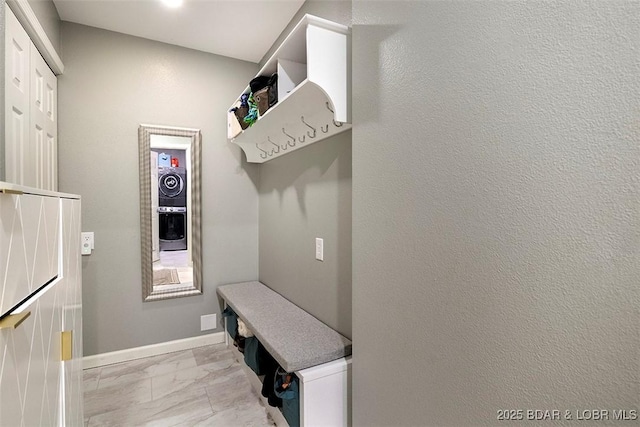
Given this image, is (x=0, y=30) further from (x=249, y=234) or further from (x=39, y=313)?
(x=249, y=234)

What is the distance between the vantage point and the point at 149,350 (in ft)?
7.79

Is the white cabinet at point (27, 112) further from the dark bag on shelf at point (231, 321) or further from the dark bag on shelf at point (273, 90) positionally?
the dark bag on shelf at point (231, 321)

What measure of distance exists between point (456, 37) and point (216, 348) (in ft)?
8.82

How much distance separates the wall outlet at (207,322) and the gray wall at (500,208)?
73.9 inches

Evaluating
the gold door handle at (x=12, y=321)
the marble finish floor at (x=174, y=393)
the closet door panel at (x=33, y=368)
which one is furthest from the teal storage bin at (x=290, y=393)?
the gold door handle at (x=12, y=321)

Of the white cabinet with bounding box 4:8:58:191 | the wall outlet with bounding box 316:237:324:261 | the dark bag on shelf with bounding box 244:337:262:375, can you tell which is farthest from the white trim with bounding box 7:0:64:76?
the dark bag on shelf with bounding box 244:337:262:375

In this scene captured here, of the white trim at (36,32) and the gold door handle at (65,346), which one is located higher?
the white trim at (36,32)

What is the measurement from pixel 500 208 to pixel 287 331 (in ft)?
4.17

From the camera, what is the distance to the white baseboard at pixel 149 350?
87.4 inches

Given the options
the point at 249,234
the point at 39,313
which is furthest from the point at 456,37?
the point at 249,234

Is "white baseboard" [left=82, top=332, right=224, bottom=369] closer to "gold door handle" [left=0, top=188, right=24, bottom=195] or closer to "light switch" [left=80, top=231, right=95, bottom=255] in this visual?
"light switch" [left=80, top=231, right=95, bottom=255]

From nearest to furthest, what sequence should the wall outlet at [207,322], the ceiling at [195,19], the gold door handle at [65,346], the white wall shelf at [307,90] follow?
the gold door handle at [65,346]
the white wall shelf at [307,90]
the ceiling at [195,19]
the wall outlet at [207,322]

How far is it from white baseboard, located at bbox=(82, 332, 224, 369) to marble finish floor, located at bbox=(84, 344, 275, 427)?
42 mm

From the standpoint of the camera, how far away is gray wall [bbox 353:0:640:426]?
52cm
